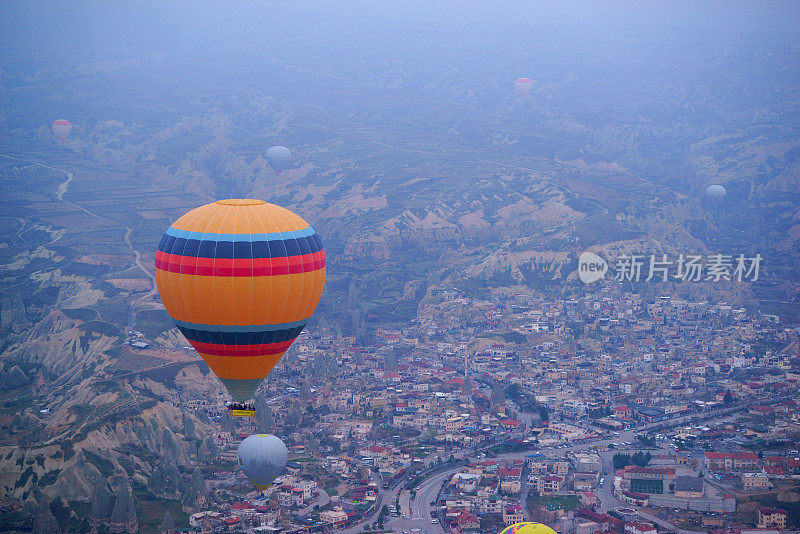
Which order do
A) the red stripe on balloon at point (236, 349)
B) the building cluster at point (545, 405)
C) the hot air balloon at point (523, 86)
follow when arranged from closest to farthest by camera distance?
the red stripe on balloon at point (236, 349)
the building cluster at point (545, 405)
the hot air balloon at point (523, 86)

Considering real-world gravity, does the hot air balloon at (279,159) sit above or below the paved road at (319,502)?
above

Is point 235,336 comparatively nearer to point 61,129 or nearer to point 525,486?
point 525,486

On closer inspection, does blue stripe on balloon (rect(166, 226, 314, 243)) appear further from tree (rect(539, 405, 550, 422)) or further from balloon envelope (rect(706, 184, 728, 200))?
balloon envelope (rect(706, 184, 728, 200))

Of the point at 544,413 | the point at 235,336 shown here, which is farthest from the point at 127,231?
the point at 235,336

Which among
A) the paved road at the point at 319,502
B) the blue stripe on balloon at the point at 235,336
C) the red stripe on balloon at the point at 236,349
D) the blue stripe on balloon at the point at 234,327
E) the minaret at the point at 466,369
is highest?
the blue stripe on balloon at the point at 234,327

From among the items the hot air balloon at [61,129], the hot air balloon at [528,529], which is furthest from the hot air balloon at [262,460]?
the hot air balloon at [61,129]

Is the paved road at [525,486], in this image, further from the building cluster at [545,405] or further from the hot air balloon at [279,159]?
the hot air balloon at [279,159]

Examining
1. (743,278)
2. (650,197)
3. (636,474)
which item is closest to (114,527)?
(636,474)
